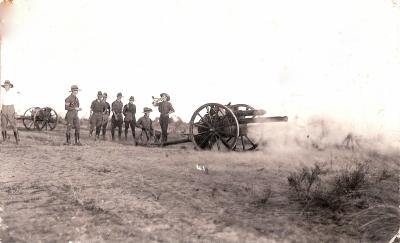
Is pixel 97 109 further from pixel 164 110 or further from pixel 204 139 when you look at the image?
pixel 204 139

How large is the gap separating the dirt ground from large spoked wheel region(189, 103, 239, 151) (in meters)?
2.31

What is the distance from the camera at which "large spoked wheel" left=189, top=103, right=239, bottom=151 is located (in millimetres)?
10281

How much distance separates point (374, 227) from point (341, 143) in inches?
284

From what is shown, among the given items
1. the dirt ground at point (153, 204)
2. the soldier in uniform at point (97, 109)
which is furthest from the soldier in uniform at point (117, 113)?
the dirt ground at point (153, 204)

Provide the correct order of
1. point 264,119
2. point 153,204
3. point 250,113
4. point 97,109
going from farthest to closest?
point 97,109 < point 250,113 < point 264,119 < point 153,204

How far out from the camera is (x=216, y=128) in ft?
34.7

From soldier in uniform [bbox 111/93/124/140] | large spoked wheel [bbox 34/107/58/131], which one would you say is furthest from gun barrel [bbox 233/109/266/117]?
large spoked wheel [bbox 34/107/58/131]

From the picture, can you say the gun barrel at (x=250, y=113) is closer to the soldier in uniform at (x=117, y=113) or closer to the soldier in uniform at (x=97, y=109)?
the soldier in uniform at (x=117, y=113)

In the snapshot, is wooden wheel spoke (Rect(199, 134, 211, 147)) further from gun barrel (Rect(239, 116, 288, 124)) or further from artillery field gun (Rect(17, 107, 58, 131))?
artillery field gun (Rect(17, 107, 58, 131))

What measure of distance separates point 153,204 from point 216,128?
5.65 m

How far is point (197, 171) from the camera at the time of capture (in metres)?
7.14

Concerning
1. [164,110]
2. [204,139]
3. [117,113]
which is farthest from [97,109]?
[204,139]

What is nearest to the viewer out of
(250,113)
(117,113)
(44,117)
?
(250,113)

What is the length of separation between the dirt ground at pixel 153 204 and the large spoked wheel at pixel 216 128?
2315mm
